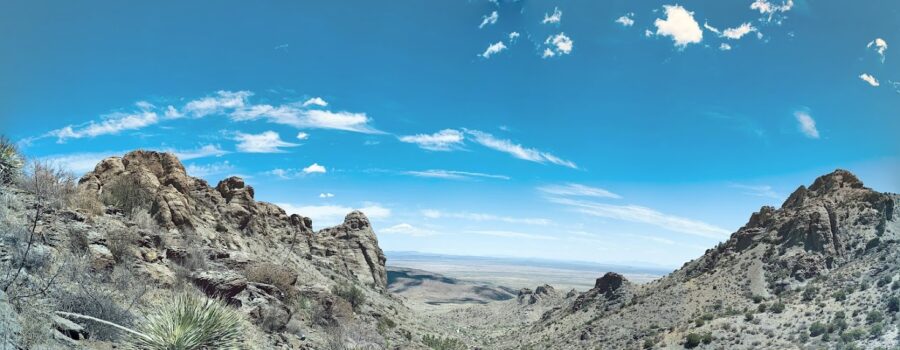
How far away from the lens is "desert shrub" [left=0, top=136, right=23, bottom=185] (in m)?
16.7

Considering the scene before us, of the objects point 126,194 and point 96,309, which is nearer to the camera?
point 96,309

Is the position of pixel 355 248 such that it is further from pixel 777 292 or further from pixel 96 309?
pixel 96 309

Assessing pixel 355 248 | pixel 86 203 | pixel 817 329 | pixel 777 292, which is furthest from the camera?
pixel 355 248

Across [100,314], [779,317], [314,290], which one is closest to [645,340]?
[779,317]

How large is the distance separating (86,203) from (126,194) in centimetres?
506

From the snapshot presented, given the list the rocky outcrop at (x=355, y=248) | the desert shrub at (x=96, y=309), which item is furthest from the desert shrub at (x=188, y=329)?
the rocky outcrop at (x=355, y=248)

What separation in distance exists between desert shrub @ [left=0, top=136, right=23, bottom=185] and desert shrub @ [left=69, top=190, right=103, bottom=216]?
86.4 inches

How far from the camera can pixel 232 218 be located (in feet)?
137

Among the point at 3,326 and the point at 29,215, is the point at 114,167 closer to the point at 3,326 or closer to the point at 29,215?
the point at 29,215

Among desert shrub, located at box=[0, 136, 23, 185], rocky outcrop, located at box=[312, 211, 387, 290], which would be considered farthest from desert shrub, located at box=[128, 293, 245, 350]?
rocky outcrop, located at box=[312, 211, 387, 290]

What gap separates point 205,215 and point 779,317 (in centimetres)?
4936

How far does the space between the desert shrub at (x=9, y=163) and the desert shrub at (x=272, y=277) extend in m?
9.03

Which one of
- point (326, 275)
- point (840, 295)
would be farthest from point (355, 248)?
point (840, 295)

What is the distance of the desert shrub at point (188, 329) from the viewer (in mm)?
9289
